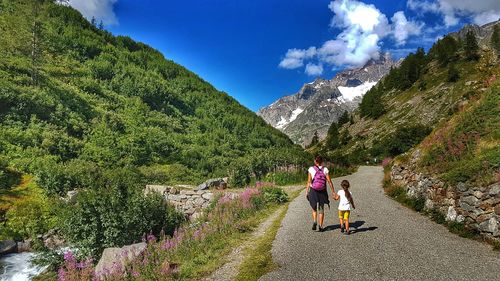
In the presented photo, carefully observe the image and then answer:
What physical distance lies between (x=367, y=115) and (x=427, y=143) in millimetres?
90625

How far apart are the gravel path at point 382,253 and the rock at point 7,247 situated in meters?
13.2

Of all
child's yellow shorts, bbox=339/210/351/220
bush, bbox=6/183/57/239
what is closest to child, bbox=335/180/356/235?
child's yellow shorts, bbox=339/210/351/220

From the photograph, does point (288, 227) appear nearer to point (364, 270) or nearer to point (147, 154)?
point (364, 270)

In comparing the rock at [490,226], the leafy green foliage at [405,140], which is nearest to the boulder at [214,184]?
the rock at [490,226]

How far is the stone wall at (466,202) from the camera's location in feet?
34.3

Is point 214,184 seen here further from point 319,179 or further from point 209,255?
point 209,255

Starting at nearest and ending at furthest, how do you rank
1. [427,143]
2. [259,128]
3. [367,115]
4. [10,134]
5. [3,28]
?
1. [427,143]
2. [10,134]
3. [3,28]
4. [259,128]
5. [367,115]

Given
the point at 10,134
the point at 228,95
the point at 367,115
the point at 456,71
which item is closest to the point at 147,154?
the point at 10,134

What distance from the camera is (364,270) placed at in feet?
27.1

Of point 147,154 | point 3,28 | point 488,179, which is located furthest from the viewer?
point 3,28

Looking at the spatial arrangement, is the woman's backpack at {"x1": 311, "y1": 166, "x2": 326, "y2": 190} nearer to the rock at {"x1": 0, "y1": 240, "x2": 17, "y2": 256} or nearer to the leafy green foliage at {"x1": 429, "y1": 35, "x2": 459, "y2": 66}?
the rock at {"x1": 0, "y1": 240, "x2": 17, "y2": 256}

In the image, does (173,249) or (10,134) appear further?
(10,134)

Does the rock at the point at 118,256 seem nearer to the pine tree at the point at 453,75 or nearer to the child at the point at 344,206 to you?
the child at the point at 344,206

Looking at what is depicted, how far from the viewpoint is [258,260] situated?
31.2ft
